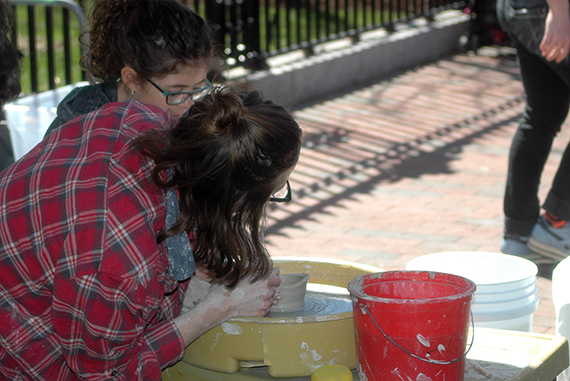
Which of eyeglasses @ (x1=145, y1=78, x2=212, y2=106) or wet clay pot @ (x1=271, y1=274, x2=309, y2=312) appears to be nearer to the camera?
wet clay pot @ (x1=271, y1=274, x2=309, y2=312)

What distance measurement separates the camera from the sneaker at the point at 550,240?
3.50 metres

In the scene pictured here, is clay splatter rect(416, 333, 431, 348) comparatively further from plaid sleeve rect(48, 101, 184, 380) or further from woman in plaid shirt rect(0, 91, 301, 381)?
plaid sleeve rect(48, 101, 184, 380)

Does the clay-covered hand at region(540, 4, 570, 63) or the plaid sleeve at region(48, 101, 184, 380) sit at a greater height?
the clay-covered hand at region(540, 4, 570, 63)

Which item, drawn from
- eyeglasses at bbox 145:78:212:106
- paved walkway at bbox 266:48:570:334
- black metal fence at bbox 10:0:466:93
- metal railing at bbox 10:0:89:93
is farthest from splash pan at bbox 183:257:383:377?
black metal fence at bbox 10:0:466:93

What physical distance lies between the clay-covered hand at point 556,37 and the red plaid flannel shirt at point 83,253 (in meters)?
2.00

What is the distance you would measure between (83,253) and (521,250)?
8.49 ft

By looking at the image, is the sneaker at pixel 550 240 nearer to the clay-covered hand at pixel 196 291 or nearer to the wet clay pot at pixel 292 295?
the wet clay pot at pixel 292 295

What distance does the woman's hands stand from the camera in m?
1.86

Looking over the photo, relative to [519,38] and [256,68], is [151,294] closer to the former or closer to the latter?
[519,38]

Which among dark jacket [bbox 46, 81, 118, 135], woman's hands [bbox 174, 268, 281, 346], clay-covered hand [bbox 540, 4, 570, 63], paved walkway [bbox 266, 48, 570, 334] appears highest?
clay-covered hand [bbox 540, 4, 570, 63]

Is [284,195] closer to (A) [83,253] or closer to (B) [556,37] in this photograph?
(A) [83,253]

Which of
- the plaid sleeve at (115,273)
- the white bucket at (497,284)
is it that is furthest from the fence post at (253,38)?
the plaid sleeve at (115,273)

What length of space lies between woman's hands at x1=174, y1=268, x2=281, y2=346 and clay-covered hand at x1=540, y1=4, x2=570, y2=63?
1.86m

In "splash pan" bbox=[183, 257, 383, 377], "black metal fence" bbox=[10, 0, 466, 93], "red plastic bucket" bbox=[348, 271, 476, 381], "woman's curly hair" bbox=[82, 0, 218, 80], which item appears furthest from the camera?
"black metal fence" bbox=[10, 0, 466, 93]
